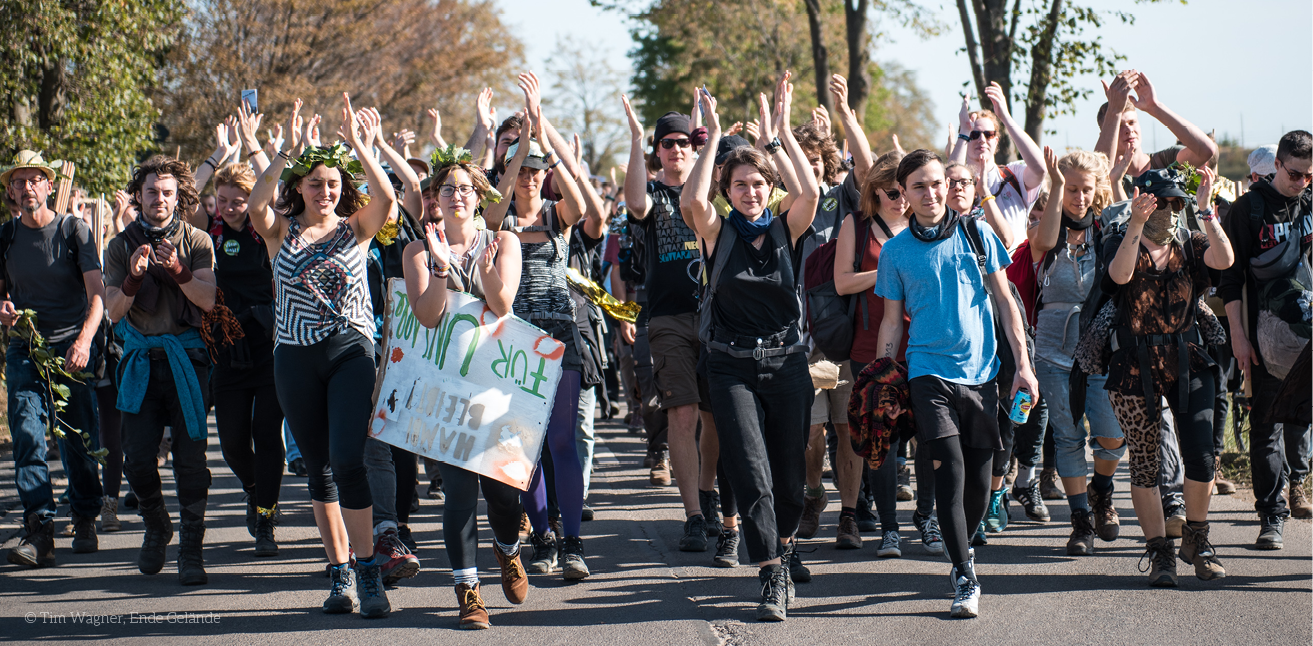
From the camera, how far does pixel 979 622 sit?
4969 millimetres

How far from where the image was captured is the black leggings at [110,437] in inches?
290

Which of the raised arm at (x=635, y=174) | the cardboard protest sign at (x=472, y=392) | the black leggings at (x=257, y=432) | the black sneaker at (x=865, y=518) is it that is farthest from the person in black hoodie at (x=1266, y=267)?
the black leggings at (x=257, y=432)

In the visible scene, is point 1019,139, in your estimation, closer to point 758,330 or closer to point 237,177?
point 758,330

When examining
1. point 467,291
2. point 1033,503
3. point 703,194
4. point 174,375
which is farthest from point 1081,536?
point 174,375

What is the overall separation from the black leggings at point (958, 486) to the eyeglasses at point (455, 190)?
7.56ft

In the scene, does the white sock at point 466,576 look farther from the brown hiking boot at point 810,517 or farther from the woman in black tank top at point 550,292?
the brown hiking boot at point 810,517

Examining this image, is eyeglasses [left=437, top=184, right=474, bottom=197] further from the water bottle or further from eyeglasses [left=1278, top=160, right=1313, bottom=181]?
eyeglasses [left=1278, top=160, right=1313, bottom=181]

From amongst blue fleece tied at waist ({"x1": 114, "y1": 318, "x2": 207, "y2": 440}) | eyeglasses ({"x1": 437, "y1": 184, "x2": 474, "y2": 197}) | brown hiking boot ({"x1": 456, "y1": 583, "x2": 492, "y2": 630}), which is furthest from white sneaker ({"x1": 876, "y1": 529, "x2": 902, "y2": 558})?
blue fleece tied at waist ({"x1": 114, "y1": 318, "x2": 207, "y2": 440})

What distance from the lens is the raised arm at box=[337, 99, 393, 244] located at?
5.15m

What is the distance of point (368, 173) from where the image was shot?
516cm

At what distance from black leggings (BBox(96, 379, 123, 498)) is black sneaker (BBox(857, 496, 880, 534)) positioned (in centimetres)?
452

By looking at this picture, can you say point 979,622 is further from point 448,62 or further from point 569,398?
point 448,62

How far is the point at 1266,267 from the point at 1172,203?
936 mm

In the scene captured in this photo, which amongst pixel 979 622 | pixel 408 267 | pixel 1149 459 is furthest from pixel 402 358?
pixel 1149 459
